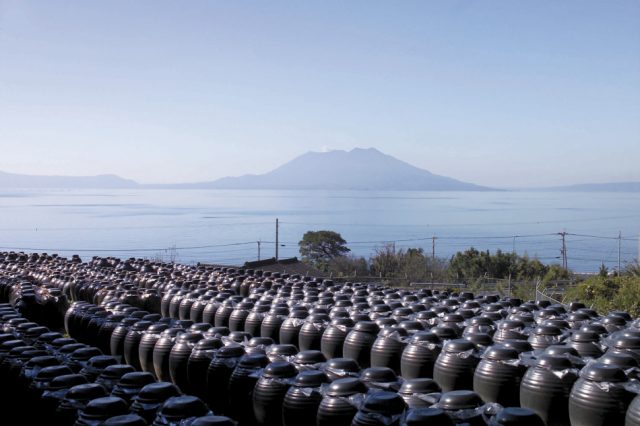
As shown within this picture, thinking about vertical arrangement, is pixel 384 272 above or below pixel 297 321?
below

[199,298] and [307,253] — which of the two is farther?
[307,253]

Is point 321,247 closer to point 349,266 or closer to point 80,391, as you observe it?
point 349,266

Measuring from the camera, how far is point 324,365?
9.18 meters

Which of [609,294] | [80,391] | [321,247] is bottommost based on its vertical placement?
[321,247]

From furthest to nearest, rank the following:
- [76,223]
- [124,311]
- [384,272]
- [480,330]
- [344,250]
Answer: [76,223] → [344,250] → [384,272] → [124,311] → [480,330]

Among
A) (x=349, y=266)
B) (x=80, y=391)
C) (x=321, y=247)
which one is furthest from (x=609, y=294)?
(x=321, y=247)

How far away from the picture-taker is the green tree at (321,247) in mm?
47656

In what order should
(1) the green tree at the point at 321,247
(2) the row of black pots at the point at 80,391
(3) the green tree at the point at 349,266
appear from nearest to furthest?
(2) the row of black pots at the point at 80,391, (3) the green tree at the point at 349,266, (1) the green tree at the point at 321,247

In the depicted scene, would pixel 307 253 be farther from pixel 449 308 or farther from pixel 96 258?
pixel 449 308

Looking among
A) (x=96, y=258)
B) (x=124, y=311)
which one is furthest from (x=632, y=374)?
(x=96, y=258)

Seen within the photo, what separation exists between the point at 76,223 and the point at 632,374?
115 m

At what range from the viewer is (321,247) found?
48062mm

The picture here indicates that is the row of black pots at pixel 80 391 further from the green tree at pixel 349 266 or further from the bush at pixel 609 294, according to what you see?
the green tree at pixel 349 266

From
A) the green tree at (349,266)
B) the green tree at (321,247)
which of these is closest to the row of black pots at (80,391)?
the green tree at (349,266)
